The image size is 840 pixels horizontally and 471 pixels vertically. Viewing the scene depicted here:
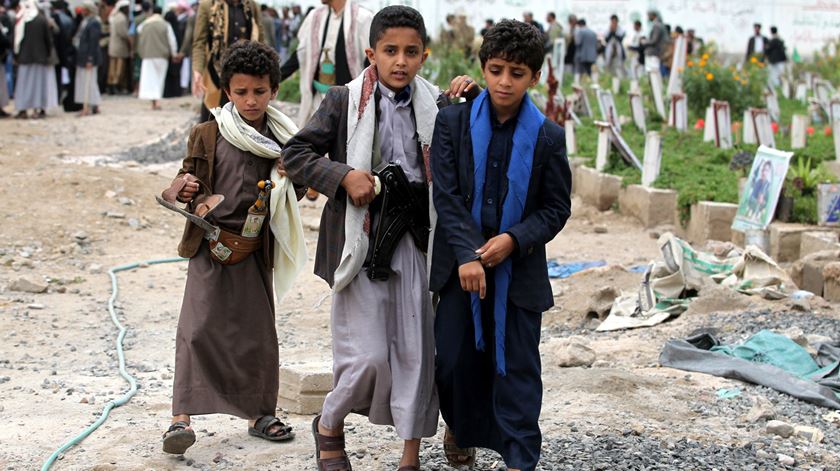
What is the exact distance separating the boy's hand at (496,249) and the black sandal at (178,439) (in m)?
1.32

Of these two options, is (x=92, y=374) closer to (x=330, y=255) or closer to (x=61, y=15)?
(x=330, y=255)

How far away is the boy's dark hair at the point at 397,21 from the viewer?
3.83 meters

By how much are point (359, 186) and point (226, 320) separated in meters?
0.95

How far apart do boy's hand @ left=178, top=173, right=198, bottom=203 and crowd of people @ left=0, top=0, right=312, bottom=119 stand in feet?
30.9

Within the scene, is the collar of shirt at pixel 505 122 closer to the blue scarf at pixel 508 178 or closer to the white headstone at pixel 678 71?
the blue scarf at pixel 508 178

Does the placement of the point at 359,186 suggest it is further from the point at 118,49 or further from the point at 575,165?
the point at 118,49

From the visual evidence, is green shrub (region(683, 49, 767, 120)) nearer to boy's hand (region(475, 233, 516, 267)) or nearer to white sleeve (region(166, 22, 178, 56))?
white sleeve (region(166, 22, 178, 56))

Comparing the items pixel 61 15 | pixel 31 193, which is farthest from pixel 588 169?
pixel 61 15

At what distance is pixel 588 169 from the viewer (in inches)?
447

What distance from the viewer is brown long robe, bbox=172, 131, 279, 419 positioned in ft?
14.3

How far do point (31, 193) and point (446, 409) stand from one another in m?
6.65

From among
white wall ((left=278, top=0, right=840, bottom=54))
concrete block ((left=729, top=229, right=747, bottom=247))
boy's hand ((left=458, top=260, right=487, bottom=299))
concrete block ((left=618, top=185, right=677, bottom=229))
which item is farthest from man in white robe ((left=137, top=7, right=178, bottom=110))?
boy's hand ((left=458, top=260, right=487, bottom=299))

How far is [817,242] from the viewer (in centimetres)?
809

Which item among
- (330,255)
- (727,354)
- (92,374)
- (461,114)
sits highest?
(461,114)
